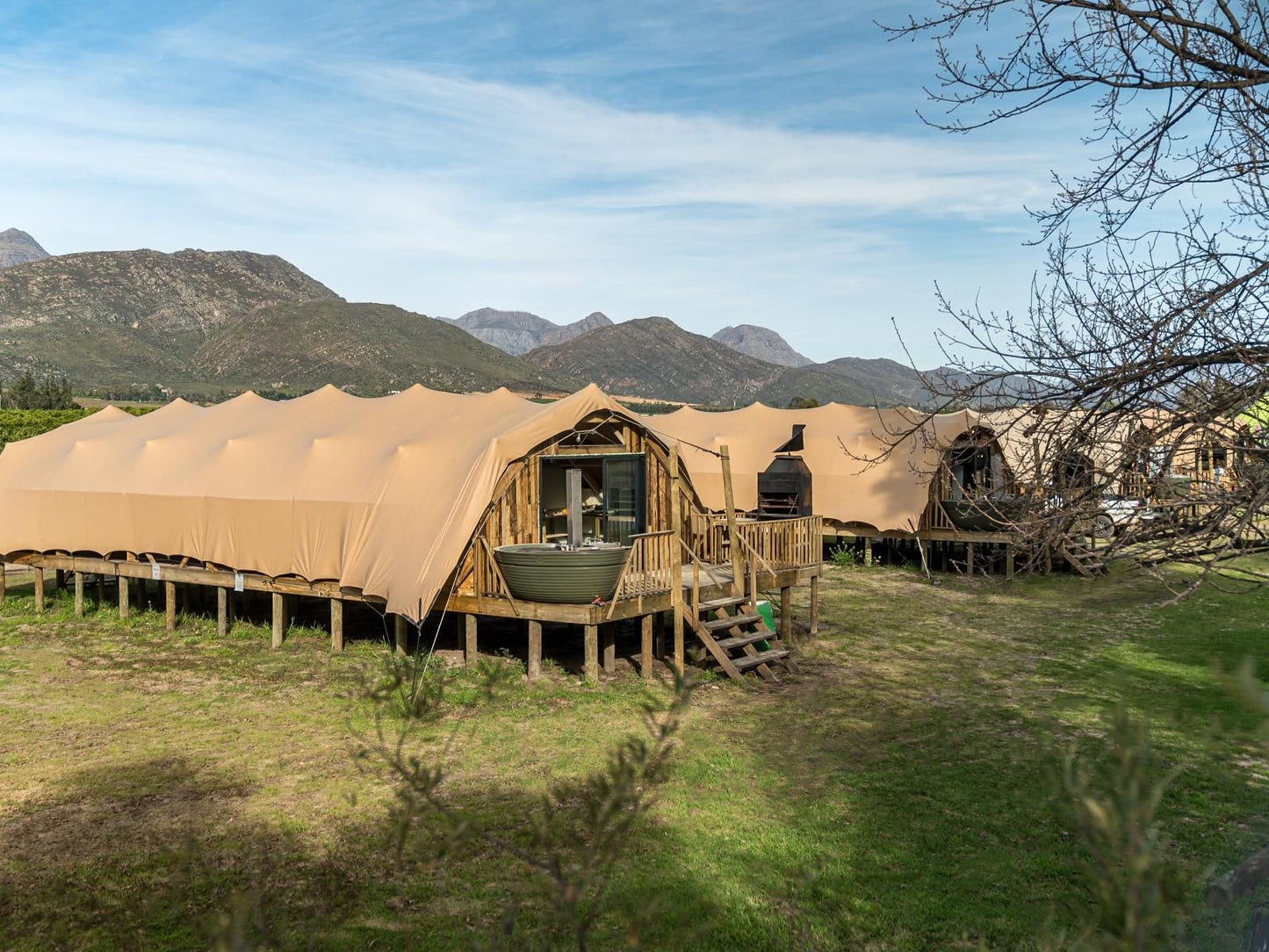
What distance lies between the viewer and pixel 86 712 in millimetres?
12078

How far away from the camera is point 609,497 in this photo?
16203 mm

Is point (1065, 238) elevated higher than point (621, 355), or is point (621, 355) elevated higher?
point (621, 355)

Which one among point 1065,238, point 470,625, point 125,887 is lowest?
point 125,887

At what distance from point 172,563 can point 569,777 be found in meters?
10.3

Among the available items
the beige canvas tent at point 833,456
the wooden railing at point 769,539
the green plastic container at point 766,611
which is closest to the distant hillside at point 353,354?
the beige canvas tent at point 833,456

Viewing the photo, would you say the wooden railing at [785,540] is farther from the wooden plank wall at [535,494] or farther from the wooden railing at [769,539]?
the wooden plank wall at [535,494]

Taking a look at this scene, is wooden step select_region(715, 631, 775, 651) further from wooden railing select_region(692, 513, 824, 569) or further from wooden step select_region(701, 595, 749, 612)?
wooden railing select_region(692, 513, 824, 569)

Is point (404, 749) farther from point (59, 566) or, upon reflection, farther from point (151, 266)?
point (151, 266)

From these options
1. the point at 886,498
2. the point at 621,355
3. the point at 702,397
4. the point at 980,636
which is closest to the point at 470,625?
the point at 980,636

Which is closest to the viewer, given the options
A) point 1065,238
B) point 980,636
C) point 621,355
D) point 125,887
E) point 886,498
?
point 1065,238

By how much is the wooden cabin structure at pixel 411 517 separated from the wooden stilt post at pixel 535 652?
0.03m

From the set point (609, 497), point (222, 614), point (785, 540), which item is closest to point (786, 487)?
point (785, 540)

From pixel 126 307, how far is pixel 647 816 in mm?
98469

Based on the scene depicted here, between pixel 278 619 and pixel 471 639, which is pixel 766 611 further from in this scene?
pixel 278 619
